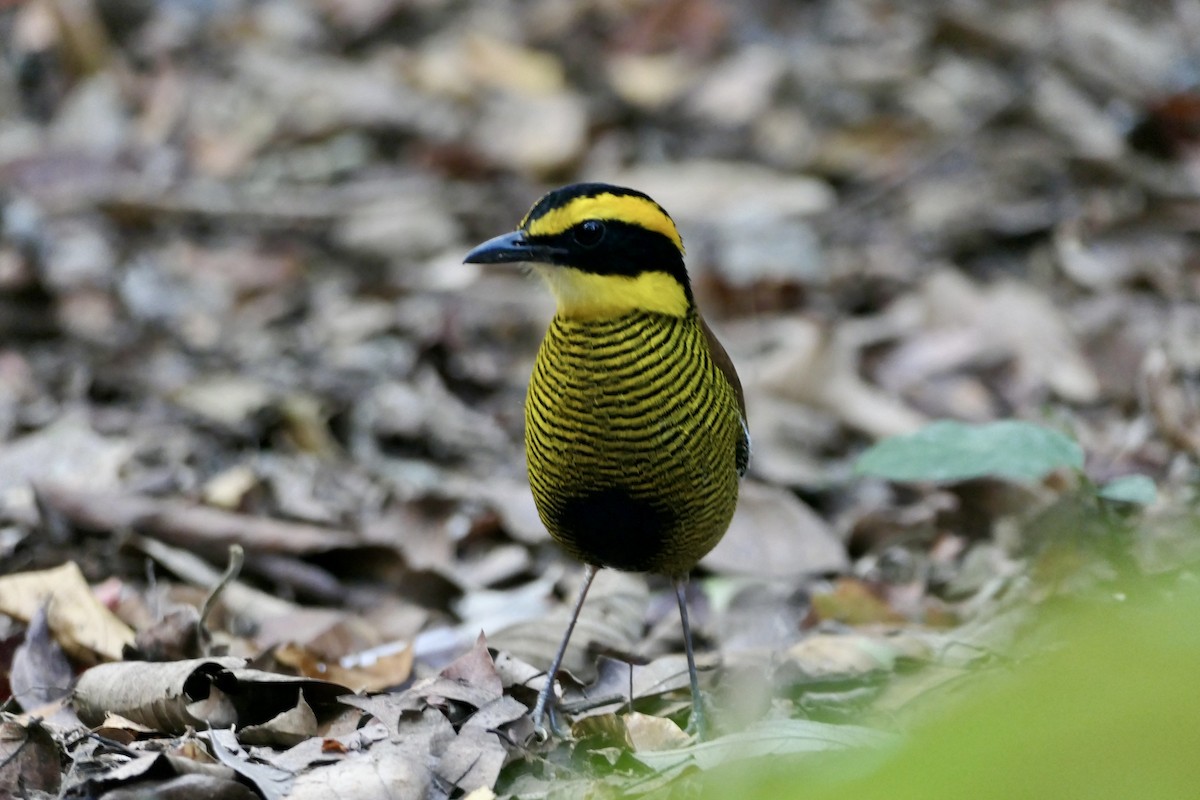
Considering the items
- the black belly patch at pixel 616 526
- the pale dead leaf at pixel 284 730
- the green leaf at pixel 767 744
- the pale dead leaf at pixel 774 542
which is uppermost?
the black belly patch at pixel 616 526

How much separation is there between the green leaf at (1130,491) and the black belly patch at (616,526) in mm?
1638

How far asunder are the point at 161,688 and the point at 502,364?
456 centimetres

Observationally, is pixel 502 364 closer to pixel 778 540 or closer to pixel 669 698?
pixel 778 540

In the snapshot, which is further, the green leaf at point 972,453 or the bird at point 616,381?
the green leaf at point 972,453

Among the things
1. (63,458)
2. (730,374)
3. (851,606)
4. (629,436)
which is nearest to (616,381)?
(629,436)

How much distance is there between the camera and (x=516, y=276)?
9.44 m

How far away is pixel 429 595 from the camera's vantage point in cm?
586

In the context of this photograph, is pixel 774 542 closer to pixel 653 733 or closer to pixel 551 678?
pixel 551 678

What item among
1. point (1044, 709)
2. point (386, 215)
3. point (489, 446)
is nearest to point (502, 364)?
point (489, 446)

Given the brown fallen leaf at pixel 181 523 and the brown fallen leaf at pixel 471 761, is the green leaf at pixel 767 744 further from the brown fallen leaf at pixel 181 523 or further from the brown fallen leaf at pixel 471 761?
the brown fallen leaf at pixel 181 523

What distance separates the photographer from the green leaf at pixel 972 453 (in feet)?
16.3

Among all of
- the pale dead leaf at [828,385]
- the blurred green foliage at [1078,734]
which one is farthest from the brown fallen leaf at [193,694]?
the pale dead leaf at [828,385]

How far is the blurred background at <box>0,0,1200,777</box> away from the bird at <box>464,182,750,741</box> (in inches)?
35.8

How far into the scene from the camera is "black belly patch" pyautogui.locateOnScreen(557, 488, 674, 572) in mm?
4371
